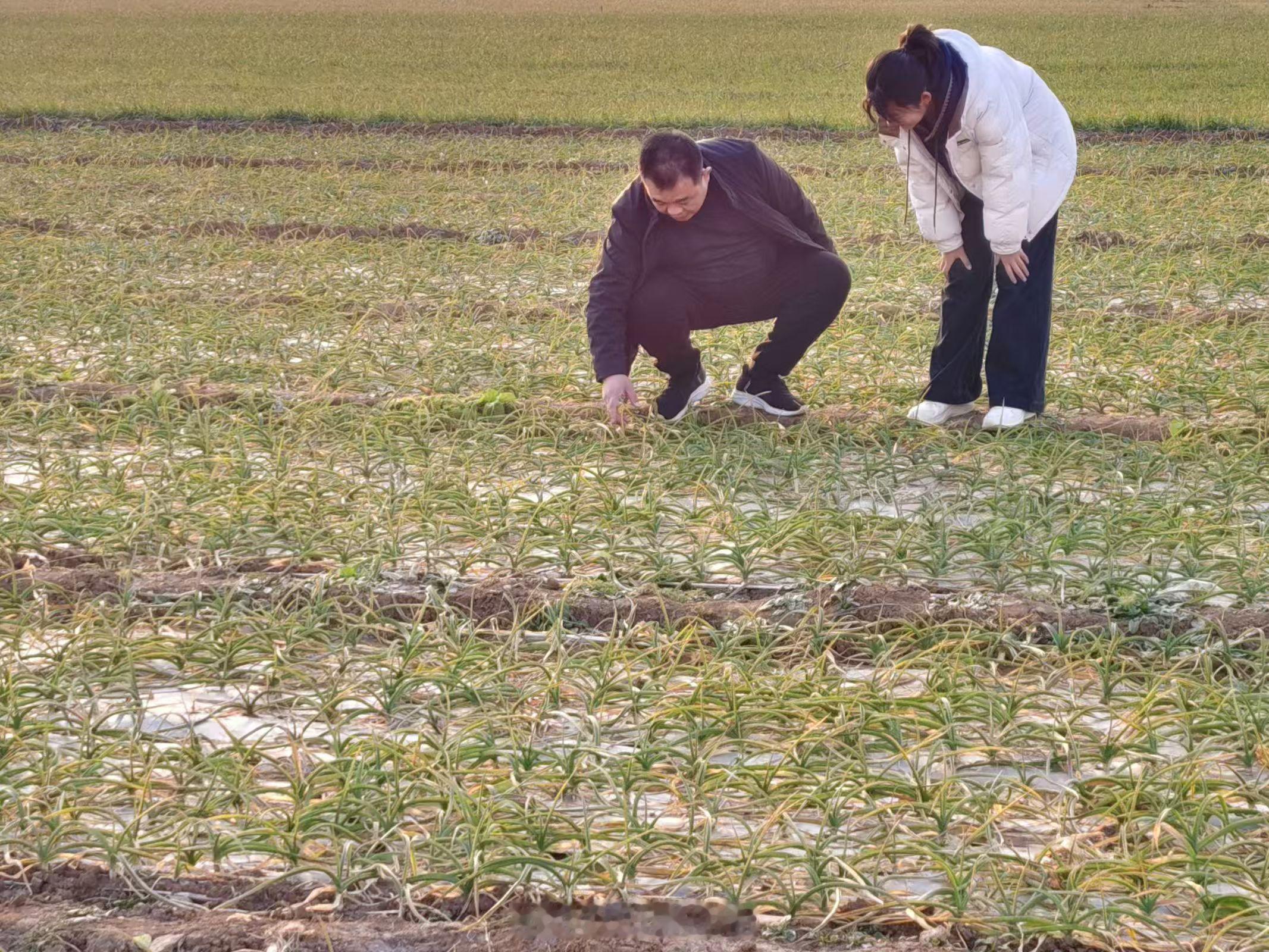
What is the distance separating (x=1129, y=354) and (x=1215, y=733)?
2.98 metres

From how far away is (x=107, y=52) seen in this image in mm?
22797

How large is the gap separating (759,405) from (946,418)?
0.62 meters

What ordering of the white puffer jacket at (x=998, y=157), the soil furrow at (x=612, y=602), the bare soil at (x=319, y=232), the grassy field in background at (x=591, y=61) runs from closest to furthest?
the soil furrow at (x=612, y=602), the white puffer jacket at (x=998, y=157), the bare soil at (x=319, y=232), the grassy field in background at (x=591, y=61)

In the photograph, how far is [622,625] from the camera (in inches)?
126

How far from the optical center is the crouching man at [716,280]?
4414mm

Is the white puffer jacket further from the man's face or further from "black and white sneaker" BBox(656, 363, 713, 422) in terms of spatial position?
"black and white sneaker" BBox(656, 363, 713, 422)

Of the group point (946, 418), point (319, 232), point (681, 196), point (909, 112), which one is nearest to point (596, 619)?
point (681, 196)

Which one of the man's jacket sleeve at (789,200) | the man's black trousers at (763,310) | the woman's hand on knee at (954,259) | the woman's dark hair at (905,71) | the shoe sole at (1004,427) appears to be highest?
the woman's dark hair at (905,71)

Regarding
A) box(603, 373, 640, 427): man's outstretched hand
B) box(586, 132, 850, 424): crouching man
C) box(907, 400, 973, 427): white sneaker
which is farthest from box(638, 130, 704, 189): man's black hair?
box(907, 400, 973, 427): white sneaker

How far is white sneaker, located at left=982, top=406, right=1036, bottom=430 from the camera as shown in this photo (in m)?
4.48

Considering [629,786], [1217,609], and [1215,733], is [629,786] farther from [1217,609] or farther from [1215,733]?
[1217,609]

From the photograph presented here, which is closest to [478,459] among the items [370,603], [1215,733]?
[370,603]

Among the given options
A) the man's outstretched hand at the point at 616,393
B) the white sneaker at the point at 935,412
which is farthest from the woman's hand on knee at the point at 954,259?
the man's outstretched hand at the point at 616,393

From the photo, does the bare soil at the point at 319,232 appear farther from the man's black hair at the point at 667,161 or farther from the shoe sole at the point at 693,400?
the man's black hair at the point at 667,161
